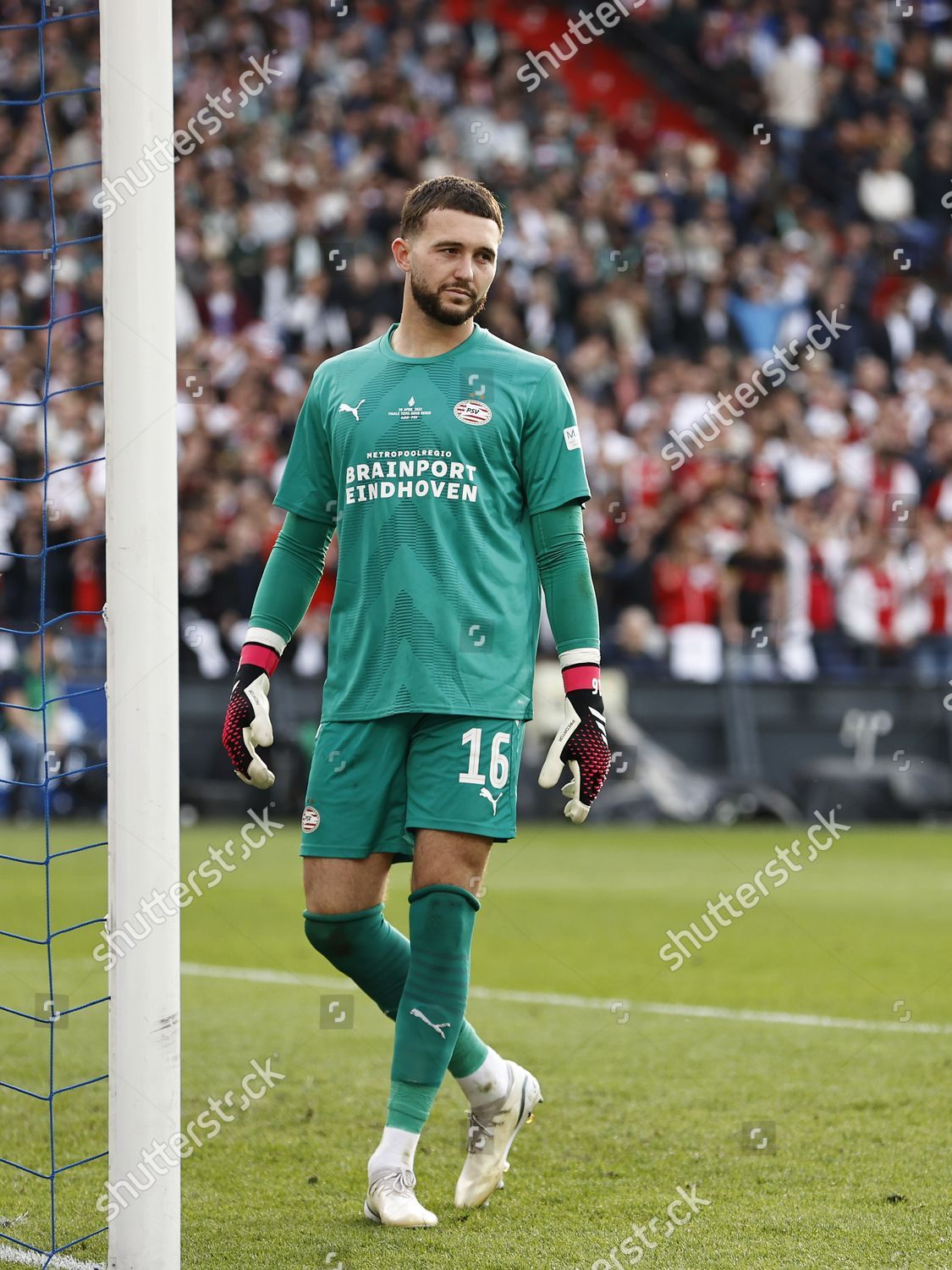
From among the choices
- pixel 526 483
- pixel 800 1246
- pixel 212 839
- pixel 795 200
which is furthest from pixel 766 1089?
pixel 795 200

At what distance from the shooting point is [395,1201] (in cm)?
373

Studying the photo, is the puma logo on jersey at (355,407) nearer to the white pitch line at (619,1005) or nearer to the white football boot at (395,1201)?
the white football boot at (395,1201)

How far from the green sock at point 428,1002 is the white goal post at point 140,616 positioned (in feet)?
2.49

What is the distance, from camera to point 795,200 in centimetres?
2030

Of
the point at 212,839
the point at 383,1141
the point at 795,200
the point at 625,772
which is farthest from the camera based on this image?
the point at 795,200

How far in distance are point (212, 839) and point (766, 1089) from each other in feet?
25.2

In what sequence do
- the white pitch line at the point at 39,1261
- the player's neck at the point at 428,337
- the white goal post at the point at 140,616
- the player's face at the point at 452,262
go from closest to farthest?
1. the white goal post at the point at 140,616
2. the white pitch line at the point at 39,1261
3. the player's face at the point at 452,262
4. the player's neck at the point at 428,337

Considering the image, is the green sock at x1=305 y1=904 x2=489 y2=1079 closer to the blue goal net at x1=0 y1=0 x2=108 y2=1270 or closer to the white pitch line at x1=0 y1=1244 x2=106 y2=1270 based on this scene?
the white pitch line at x1=0 y1=1244 x2=106 y2=1270

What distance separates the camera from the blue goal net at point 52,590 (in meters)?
6.36

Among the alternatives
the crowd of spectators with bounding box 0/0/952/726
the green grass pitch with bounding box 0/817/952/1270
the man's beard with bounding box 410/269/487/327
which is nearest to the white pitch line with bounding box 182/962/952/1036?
the green grass pitch with bounding box 0/817/952/1270

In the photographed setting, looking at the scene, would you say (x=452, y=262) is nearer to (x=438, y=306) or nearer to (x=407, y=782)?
(x=438, y=306)

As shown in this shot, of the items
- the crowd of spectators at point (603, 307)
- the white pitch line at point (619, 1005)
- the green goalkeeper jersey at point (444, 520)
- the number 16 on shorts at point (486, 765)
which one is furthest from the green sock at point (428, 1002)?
the crowd of spectators at point (603, 307)

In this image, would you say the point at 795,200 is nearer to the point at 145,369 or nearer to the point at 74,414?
the point at 74,414

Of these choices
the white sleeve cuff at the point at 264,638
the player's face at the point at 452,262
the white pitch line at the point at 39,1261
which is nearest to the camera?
the white pitch line at the point at 39,1261
